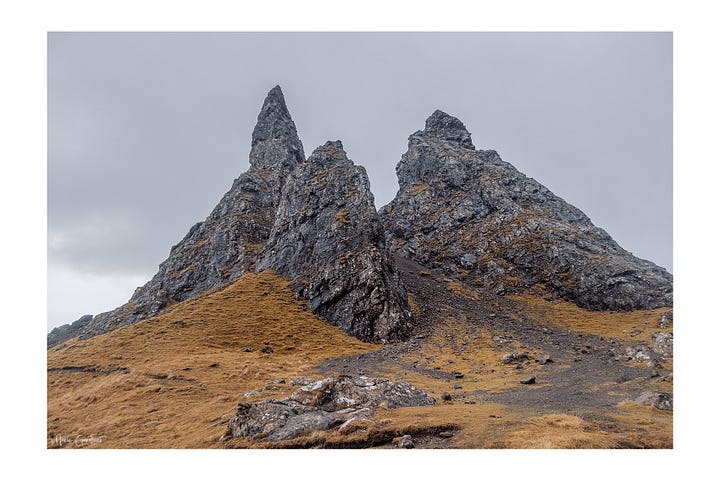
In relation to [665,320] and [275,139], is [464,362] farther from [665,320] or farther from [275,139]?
[275,139]

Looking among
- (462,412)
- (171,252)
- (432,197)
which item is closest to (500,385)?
(462,412)

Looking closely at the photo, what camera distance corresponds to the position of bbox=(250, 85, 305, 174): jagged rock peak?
478 ft

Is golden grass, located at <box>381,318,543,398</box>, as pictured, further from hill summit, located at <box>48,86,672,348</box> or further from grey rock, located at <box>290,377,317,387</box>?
grey rock, located at <box>290,377,317,387</box>

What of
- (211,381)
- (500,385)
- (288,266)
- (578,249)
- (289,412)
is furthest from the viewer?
(578,249)

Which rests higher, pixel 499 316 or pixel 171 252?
pixel 171 252

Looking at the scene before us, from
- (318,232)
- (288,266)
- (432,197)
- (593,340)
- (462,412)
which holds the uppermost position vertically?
(432,197)

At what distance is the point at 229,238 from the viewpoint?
4168 inches

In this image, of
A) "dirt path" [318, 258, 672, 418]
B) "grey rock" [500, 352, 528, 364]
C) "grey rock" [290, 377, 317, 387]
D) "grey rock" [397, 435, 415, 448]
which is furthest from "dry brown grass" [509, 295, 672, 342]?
"grey rock" [397, 435, 415, 448]

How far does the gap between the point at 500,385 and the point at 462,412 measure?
15.6 meters

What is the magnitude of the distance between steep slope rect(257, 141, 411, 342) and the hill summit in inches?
A: 10.7

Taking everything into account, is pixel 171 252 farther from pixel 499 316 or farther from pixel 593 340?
pixel 593 340

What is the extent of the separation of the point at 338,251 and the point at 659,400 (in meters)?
63.3

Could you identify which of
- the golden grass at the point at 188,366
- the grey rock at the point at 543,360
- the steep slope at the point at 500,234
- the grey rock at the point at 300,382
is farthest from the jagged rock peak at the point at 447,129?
the grey rock at the point at 300,382

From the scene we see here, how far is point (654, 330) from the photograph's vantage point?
61.7 meters
